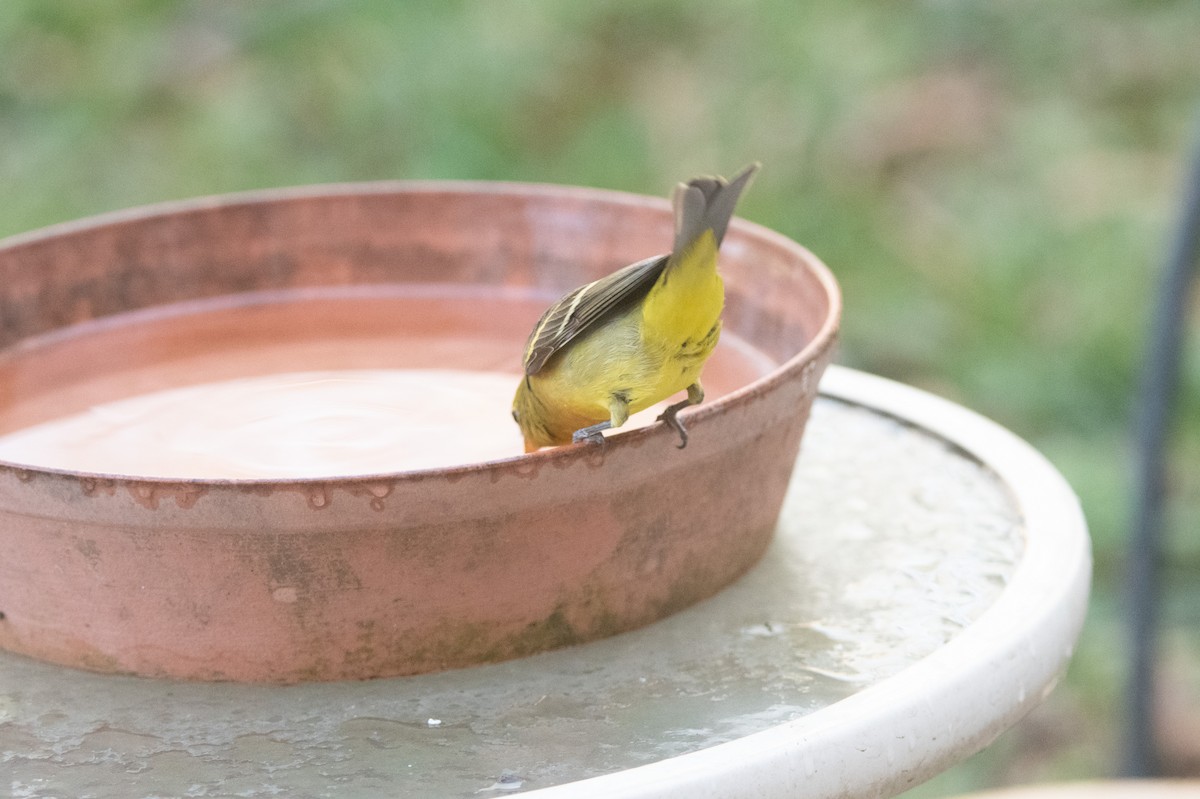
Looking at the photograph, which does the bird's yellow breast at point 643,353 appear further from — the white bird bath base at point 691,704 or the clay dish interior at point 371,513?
the white bird bath base at point 691,704

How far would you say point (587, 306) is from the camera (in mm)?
1486

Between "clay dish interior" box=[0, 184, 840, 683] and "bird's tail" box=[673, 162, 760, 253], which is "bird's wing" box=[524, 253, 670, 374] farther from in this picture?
"clay dish interior" box=[0, 184, 840, 683]

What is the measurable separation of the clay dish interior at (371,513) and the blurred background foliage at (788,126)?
102 inches

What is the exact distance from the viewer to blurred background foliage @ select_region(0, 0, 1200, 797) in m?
4.39

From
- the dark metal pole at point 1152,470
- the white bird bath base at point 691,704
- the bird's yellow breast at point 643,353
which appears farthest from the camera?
the dark metal pole at point 1152,470

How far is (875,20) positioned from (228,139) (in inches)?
95.0

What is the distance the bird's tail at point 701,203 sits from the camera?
1390 mm

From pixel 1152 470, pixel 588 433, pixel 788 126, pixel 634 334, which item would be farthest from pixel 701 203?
pixel 788 126

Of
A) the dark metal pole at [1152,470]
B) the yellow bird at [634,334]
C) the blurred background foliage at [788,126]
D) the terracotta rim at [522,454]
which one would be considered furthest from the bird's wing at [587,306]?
the blurred background foliage at [788,126]

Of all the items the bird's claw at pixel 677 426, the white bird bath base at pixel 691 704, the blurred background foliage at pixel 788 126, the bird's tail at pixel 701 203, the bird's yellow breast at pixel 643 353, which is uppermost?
the blurred background foliage at pixel 788 126

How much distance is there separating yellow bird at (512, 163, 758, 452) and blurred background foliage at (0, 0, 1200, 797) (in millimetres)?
2835

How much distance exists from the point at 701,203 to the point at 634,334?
171 millimetres

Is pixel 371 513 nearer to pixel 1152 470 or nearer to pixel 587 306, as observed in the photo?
pixel 587 306

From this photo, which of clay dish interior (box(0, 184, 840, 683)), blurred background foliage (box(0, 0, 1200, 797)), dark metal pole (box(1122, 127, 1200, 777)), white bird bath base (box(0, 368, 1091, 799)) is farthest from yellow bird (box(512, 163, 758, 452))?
blurred background foliage (box(0, 0, 1200, 797))
